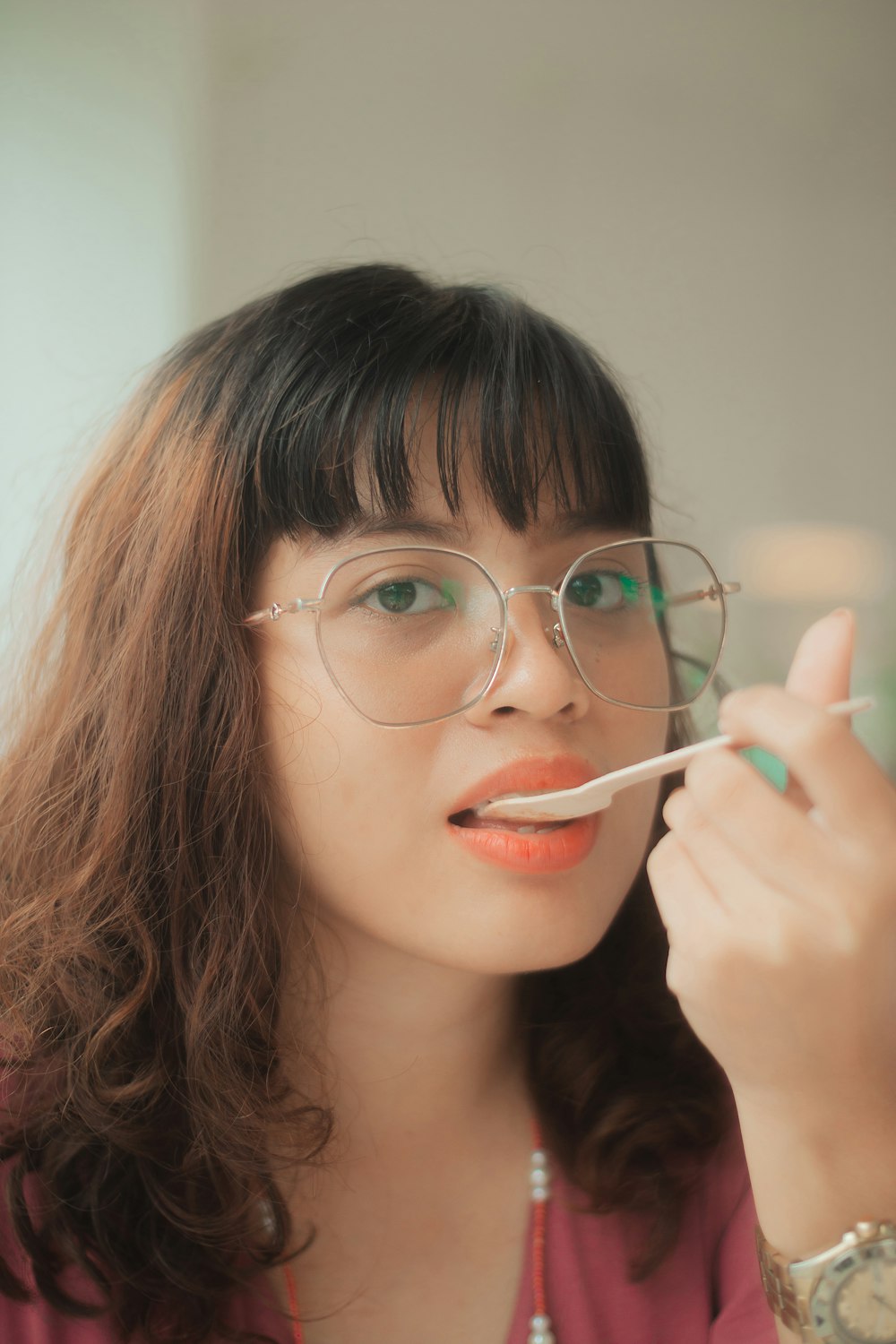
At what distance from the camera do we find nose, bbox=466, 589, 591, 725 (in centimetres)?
81

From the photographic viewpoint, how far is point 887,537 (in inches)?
53.6

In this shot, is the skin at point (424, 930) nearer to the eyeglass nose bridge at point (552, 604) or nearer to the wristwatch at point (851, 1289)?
the eyeglass nose bridge at point (552, 604)

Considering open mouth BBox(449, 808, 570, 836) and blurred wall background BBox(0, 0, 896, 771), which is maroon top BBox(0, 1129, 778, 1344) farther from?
blurred wall background BBox(0, 0, 896, 771)

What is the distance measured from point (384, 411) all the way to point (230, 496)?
0.49ft

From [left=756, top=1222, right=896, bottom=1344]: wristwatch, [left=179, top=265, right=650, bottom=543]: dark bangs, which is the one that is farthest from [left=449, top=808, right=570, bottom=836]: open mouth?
[left=756, top=1222, right=896, bottom=1344]: wristwatch

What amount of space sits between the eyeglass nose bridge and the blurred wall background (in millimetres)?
527

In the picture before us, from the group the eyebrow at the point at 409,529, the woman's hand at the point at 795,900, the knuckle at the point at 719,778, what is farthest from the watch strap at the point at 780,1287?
the eyebrow at the point at 409,529

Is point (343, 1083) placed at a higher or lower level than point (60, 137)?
lower

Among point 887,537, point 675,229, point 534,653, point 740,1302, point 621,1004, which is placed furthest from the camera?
point 887,537

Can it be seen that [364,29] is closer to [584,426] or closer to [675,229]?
[675,229]

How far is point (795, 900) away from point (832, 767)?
0.28 ft

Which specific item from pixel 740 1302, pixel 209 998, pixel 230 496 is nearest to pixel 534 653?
pixel 230 496

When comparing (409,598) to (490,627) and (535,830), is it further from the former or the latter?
(535,830)

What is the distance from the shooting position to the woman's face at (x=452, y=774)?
82 cm
